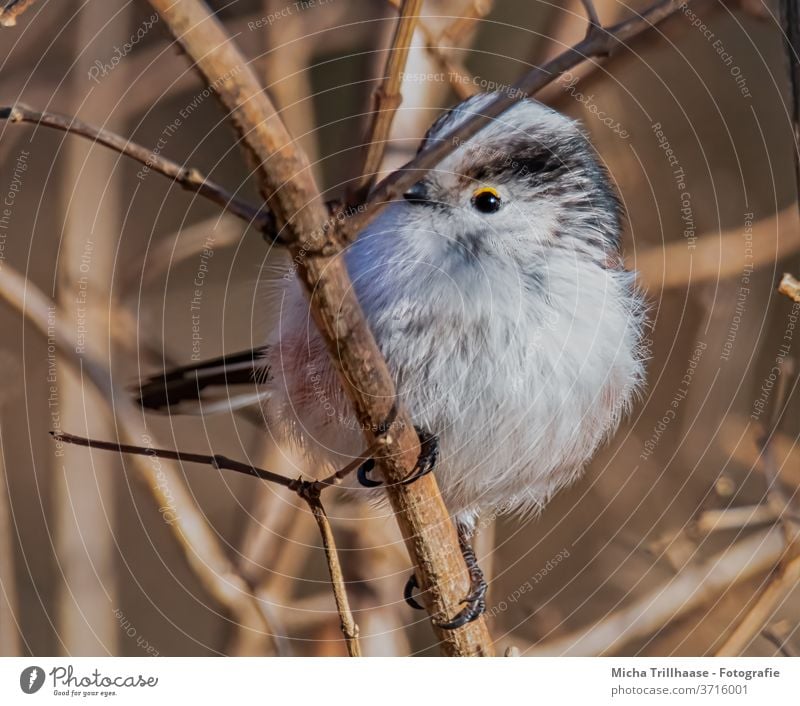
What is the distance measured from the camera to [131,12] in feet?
2.65

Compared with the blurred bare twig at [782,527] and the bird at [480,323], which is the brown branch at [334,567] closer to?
the bird at [480,323]

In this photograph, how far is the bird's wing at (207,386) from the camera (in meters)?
0.85

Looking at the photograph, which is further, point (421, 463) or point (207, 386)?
point (207, 386)

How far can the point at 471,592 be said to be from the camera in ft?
2.68

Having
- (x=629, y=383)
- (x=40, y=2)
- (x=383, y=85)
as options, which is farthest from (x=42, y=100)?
(x=629, y=383)

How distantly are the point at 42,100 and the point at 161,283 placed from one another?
22 centimetres

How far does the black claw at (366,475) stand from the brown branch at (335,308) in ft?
0.13

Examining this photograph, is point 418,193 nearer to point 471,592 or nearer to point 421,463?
point 421,463

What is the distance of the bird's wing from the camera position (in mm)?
846

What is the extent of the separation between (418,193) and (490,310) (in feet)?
0.42

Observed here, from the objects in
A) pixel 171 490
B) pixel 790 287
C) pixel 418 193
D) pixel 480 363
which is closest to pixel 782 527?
pixel 790 287

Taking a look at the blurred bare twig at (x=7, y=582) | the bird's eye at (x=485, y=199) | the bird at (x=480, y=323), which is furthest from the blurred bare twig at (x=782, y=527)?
the blurred bare twig at (x=7, y=582)

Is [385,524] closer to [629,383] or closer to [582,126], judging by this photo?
[629,383]
